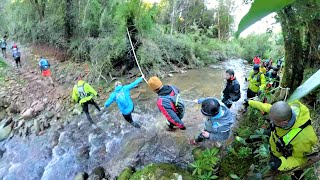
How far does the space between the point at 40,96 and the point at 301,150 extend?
9570 mm

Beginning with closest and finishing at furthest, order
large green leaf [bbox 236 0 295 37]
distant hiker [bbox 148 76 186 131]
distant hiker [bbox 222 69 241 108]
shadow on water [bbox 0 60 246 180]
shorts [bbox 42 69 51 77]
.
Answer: large green leaf [bbox 236 0 295 37], distant hiker [bbox 148 76 186 131], distant hiker [bbox 222 69 241 108], shadow on water [bbox 0 60 246 180], shorts [bbox 42 69 51 77]

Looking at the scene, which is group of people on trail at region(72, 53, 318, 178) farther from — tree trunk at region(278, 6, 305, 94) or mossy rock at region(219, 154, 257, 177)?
tree trunk at region(278, 6, 305, 94)

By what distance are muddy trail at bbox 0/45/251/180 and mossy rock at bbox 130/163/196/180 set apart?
0.61 metres

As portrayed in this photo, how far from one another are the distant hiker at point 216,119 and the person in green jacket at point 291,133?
1140 mm

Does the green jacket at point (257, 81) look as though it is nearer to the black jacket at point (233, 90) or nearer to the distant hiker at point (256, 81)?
the distant hiker at point (256, 81)

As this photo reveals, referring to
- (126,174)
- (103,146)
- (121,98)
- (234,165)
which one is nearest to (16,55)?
(103,146)

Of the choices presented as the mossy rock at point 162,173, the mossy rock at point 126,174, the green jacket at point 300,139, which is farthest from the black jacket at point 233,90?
the green jacket at point 300,139

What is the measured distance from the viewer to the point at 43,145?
24.6 ft

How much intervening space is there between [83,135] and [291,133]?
5.84m

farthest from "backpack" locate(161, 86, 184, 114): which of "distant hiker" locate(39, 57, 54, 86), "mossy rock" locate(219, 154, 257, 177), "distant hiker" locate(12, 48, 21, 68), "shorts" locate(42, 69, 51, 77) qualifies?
"distant hiker" locate(12, 48, 21, 68)

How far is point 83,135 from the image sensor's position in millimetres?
7359

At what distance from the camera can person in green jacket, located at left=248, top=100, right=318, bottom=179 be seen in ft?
7.89

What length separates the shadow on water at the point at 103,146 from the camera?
19.1 ft

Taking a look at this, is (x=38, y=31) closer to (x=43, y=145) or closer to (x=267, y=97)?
(x=43, y=145)
